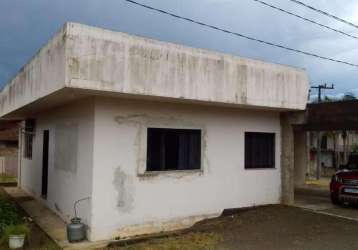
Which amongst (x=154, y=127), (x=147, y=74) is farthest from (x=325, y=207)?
(x=147, y=74)

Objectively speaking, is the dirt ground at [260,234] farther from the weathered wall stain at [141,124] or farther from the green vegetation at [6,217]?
the weathered wall stain at [141,124]

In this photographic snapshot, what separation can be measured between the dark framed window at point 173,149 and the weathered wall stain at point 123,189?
699 mm

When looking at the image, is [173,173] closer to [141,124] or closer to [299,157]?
[141,124]

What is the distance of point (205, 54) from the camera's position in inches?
392

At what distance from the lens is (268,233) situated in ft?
31.2

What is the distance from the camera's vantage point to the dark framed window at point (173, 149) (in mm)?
10047

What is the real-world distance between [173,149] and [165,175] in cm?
75

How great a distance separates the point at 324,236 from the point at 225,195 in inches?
118

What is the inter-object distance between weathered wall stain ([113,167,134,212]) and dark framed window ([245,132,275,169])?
421 centimetres

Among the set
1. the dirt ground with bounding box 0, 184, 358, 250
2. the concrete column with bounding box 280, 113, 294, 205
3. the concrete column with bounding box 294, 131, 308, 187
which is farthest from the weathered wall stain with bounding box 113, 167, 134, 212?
the concrete column with bounding box 294, 131, 308, 187

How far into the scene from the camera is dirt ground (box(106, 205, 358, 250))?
848cm

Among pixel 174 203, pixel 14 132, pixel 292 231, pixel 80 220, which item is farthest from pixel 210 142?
pixel 14 132

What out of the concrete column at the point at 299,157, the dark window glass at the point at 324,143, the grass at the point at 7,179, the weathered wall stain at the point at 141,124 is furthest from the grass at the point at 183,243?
the dark window glass at the point at 324,143

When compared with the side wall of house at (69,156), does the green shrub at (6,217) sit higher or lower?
lower
